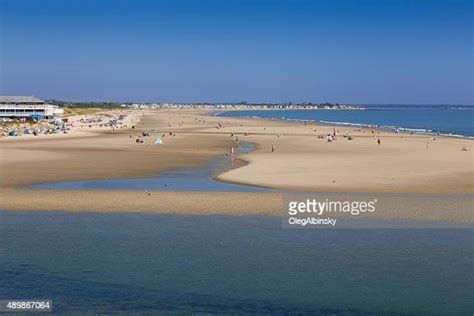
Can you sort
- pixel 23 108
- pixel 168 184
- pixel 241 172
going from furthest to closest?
pixel 23 108 → pixel 241 172 → pixel 168 184

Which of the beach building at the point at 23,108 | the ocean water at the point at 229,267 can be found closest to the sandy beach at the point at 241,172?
the ocean water at the point at 229,267

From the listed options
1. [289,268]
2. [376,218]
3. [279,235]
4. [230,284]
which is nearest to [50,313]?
[230,284]

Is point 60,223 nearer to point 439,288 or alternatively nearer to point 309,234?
point 309,234

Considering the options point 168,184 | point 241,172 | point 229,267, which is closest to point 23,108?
point 241,172

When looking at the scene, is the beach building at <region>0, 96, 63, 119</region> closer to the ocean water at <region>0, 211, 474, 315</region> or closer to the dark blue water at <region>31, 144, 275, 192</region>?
the dark blue water at <region>31, 144, 275, 192</region>

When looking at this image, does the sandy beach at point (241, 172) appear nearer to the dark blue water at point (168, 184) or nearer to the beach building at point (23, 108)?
the dark blue water at point (168, 184)

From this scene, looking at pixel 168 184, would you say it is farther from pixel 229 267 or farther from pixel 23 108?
pixel 23 108

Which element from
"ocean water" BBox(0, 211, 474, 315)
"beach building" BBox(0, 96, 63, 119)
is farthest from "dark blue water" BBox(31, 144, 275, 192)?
"beach building" BBox(0, 96, 63, 119)
